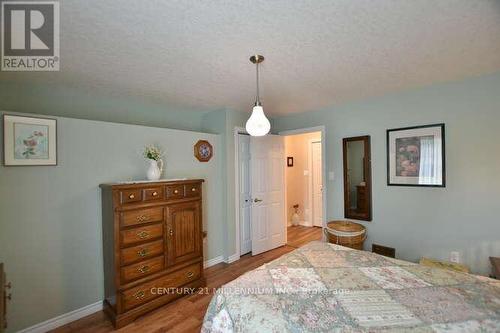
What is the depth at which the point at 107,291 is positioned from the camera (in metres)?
2.35

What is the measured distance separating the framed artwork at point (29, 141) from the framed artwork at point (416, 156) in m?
3.85

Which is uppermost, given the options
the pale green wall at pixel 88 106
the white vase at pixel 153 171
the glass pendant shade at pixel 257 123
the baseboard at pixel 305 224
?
the pale green wall at pixel 88 106

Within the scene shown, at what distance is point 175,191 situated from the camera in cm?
253

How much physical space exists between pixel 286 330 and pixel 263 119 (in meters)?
1.49

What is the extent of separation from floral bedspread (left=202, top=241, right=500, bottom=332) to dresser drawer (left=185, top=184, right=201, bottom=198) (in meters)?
1.30

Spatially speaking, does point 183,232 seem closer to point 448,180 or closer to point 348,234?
point 348,234

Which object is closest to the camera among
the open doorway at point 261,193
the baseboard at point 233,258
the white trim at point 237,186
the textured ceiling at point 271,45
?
the textured ceiling at point 271,45

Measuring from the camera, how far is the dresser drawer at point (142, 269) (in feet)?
7.04

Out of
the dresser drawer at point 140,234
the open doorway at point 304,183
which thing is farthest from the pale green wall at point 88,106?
the open doorway at point 304,183

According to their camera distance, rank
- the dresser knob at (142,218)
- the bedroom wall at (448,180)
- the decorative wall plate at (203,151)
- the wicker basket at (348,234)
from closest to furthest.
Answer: the dresser knob at (142,218)
the bedroom wall at (448,180)
the wicker basket at (348,234)
the decorative wall plate at (203,151)

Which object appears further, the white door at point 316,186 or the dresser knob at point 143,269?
the white door at point 316,186

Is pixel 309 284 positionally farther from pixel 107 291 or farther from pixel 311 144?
pixel 311 144

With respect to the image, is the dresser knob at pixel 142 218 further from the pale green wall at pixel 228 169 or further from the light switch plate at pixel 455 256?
the light switch plate at pixel 455 256

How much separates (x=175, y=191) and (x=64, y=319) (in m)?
1.58
